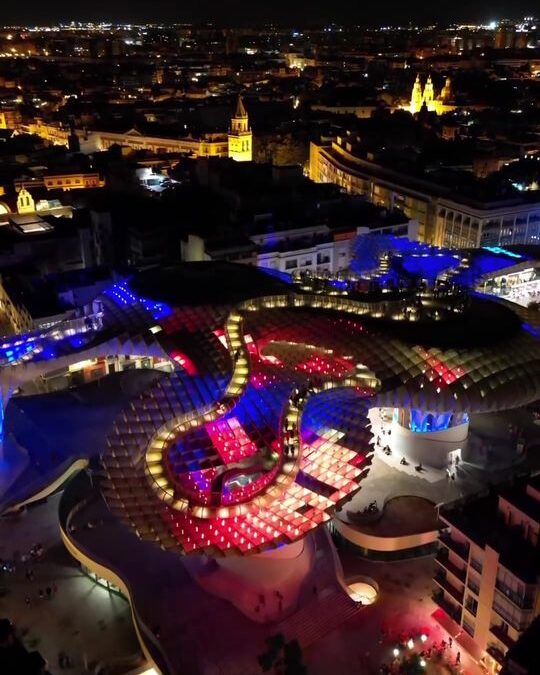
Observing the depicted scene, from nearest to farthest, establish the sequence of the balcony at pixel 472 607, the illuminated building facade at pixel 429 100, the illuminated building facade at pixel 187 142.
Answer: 1. the balcony at pixel 472 607
2. the illuminated building facade at pixel 187 142
3. the illuminated building facade at pixel 429 100

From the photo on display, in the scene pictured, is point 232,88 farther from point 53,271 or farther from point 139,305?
point 139,305

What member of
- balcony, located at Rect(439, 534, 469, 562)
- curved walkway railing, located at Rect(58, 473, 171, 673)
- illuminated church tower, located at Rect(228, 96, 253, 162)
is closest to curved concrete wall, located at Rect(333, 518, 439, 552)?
balcony, located at Rect(439, 534, 469, 562)

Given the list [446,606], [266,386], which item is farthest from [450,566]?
[266,386]

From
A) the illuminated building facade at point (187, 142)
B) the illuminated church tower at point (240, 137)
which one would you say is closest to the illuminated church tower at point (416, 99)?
the illuminated building facade at point (187, 142)

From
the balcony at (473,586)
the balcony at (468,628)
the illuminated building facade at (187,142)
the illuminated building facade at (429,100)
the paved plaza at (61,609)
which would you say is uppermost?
the illuminated building facade at (429,100)

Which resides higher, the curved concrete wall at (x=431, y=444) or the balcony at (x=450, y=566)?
the balcony at (x=450, y=566)

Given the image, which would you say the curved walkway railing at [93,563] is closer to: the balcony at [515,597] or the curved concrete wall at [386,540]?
the curved concrete wall at [386,540]

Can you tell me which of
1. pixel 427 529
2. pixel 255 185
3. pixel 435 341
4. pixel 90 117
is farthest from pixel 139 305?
pixel 90 117
